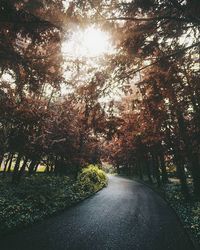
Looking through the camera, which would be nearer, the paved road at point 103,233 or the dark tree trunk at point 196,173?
the paved road at point 103,233

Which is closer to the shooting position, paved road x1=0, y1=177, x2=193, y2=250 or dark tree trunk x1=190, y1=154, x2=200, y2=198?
paved road x1=0, y1=177, x2=193, y2=250

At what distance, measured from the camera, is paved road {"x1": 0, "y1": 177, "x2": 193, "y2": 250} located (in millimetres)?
6875

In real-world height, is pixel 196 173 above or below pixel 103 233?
above

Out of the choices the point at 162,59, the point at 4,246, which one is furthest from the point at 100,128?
the point at 4,246

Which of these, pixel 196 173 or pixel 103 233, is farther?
pixel 196 173

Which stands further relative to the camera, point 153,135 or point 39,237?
point 153,135

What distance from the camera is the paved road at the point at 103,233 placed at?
6.88 metres

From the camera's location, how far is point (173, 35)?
301 inches

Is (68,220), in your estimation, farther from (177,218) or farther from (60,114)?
(60,114)

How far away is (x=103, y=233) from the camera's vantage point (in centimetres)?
808

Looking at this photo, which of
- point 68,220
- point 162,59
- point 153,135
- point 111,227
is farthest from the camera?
point 153,135

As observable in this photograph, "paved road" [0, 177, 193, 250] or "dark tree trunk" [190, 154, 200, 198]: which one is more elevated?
"dark tree trunk" [190, 154, 200, 198]

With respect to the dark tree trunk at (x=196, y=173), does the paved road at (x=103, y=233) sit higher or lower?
lower

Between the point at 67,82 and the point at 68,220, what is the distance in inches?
221
